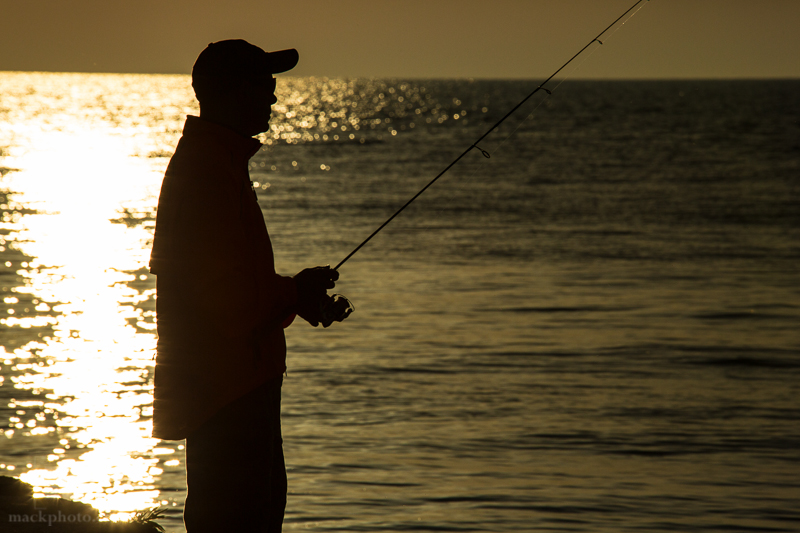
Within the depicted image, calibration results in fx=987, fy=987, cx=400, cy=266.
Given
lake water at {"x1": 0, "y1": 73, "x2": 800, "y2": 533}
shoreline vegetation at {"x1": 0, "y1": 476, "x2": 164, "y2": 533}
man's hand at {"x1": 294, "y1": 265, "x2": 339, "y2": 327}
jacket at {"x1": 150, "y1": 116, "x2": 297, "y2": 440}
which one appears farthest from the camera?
lake water at {"x1": 0, "y1": 73, "x2": 800, "y2": 533}

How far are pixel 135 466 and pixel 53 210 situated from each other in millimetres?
18898

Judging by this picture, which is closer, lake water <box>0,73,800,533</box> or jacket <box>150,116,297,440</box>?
jacket <box>150,116,297,440</box>

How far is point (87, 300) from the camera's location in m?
12.3

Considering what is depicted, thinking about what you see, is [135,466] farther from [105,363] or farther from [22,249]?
[22,249]

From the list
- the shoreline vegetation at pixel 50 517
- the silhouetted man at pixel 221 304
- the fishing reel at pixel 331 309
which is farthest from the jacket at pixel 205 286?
the shoreline vegetation at pixel 50 517

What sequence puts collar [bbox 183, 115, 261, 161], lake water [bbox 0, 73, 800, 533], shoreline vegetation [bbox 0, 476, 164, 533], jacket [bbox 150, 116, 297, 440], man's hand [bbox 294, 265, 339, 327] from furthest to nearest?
lake water [bbox 0, 73, 800, 533] < shoreline vegetation [bbox 0, 476, 164, 533] < man's hand [bbox 294, 265, 339, 327] < collar [bbox 183, 115, 261, 161] < jacket [bbox 150, 116, 297, 440]

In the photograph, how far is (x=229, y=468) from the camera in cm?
268

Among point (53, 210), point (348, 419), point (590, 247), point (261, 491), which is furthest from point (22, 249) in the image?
point (261, 491)

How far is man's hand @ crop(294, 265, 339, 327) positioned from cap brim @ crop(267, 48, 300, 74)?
1.92 feet

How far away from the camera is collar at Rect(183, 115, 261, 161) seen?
8.88 ft

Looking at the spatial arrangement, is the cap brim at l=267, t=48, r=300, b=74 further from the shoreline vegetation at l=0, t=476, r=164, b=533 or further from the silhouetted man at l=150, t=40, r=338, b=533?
the shoreline vegetation at l=0, t=476, r=164, b=533

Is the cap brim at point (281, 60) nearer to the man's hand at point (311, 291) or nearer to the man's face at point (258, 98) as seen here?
the man's face at point (258, 98)

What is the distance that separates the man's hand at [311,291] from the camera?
285 centimetres

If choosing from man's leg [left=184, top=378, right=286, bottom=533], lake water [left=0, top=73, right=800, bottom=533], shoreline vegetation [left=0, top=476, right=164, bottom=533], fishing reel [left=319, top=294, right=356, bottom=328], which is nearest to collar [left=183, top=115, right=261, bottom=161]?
fishing reel [left=319, top=294, right=356, bottom=328]
